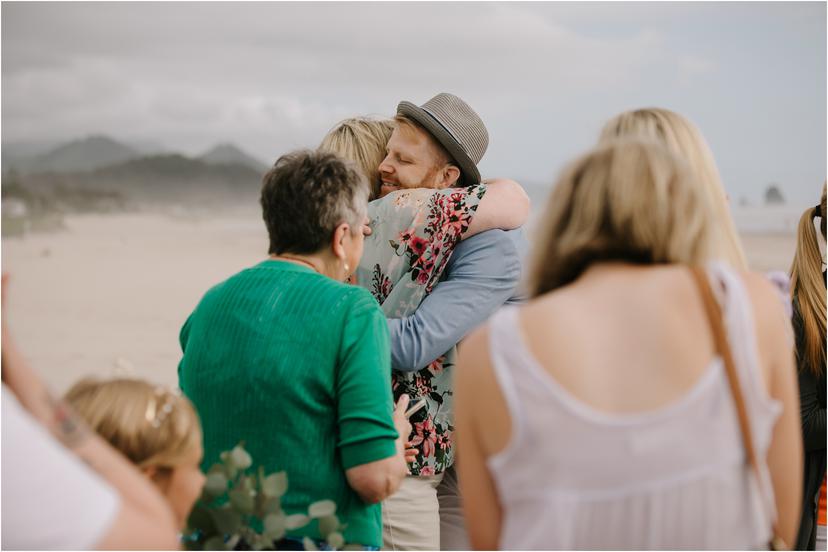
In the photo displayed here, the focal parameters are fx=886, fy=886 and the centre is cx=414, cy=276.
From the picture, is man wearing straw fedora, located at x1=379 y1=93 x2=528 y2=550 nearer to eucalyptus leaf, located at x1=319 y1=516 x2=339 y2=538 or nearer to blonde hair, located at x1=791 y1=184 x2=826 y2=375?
eucalyptus leaf, located at x1=319 y1=516 x2=339 y2=538

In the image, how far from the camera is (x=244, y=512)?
174 centimetres

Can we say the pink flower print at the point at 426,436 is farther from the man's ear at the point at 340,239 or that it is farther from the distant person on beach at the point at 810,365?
the distant person on beach at the point at 810,365

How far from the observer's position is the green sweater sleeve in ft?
6.35

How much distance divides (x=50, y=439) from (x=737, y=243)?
1322 millimetres

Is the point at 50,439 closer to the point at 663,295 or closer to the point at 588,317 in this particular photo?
the point at 588,317

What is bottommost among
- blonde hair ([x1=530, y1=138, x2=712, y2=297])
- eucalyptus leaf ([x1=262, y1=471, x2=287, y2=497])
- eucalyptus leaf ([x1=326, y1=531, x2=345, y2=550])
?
eucalyptus leaf ([x1=326, y1=531, x2=345, y2=550])

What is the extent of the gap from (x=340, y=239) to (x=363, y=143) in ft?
2.91

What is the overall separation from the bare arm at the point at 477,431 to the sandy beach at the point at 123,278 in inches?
438

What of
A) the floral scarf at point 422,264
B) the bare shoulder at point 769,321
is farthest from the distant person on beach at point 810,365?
the bare shoulder at point 769,321

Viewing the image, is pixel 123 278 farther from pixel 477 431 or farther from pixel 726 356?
pixel 726 356

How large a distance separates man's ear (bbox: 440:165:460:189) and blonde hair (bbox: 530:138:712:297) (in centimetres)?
136

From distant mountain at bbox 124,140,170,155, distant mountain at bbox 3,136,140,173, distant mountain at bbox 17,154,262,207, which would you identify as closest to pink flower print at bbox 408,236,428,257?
distant mountain at bbox 17,154,262,207

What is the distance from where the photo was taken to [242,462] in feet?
5.60

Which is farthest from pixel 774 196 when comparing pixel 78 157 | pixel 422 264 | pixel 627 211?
pixel 627 211
